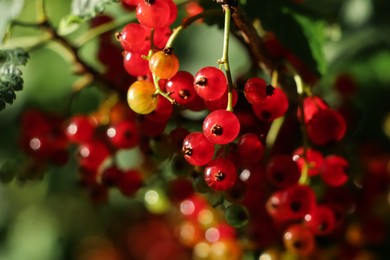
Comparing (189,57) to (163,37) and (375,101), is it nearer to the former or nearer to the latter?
(375,101)

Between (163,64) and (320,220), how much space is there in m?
0.53

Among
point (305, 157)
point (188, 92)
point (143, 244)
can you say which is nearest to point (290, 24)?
point (305, 157)

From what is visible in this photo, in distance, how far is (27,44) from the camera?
1.56 meters

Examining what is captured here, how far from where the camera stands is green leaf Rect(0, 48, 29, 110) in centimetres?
127

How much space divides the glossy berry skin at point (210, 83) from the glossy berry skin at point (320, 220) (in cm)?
41

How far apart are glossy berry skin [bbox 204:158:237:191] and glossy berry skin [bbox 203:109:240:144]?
0.05 m

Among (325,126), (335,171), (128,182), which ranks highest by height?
(325,126)

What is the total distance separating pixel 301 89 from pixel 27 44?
70cm

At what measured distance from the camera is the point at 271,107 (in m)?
1.27

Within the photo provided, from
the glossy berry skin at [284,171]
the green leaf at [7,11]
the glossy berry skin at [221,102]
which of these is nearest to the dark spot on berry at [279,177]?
the glossy berry skin at [284,171]

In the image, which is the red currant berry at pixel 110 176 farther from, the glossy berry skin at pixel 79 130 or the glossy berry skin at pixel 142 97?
the glossy berry skin at pixel 142 97

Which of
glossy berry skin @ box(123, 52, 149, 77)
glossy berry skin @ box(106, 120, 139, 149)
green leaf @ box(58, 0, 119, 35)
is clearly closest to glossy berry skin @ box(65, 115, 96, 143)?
glossy berry skin @ box(106, 120, 139, 149)

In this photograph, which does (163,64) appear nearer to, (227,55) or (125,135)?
(227,55)

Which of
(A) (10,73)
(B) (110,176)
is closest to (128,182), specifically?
(B) (110,176)
